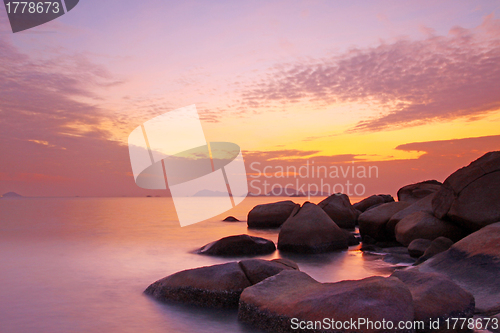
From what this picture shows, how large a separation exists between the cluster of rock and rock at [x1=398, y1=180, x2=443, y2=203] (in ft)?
14.7

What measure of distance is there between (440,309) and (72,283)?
8.40m

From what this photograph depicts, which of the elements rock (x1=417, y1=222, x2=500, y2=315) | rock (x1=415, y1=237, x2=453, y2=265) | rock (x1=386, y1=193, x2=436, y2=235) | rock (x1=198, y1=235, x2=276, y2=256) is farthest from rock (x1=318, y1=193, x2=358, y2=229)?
rock (x1=417, y1=222, x2=500, y2=315)

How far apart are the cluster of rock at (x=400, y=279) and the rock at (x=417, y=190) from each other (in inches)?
176

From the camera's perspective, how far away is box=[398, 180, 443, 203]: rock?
16.4m

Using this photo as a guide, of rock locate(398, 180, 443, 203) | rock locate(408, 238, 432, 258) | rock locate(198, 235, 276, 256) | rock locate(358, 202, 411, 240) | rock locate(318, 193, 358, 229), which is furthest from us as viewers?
rock locate(318, 193, 358, 229)

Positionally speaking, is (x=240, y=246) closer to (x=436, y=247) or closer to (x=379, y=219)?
(x=436, y=247)

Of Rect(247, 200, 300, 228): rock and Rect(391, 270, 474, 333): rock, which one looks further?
Rect(247, 200, 300, 228): rock

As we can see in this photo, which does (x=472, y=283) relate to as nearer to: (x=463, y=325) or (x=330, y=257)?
(x=463, y=325)

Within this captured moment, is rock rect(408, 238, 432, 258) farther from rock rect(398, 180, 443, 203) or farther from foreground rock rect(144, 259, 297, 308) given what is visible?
rock rect(398, 180, 443, 203)

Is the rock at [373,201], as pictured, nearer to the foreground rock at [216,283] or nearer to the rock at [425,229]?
the rock at [425,229]

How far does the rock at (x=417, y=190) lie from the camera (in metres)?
16.4

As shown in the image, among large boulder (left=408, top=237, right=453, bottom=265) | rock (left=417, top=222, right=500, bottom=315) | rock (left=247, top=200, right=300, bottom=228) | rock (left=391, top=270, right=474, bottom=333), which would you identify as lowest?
rock (left=247, top=200, right=300, bottom=228)

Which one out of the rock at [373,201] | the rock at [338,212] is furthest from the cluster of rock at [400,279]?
the rock at [373,201]

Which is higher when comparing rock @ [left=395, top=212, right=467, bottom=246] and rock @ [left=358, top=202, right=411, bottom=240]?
rock @ [left=395, top=212, right=467, bottom=246]
